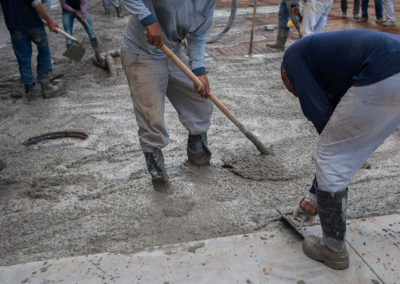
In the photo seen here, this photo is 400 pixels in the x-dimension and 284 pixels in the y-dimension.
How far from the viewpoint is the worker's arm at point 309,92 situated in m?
2.06

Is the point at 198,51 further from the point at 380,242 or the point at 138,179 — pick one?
the point at 380,242

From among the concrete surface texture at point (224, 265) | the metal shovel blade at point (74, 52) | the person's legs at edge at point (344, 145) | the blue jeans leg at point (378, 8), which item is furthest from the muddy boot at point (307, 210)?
the blue jeans leg at point (378, 8)

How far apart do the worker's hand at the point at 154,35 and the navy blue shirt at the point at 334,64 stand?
0.99 m

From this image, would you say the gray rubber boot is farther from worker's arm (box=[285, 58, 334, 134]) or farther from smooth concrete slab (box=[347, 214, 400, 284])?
smooth concrete slab (box=[347, 214, 400, 284])

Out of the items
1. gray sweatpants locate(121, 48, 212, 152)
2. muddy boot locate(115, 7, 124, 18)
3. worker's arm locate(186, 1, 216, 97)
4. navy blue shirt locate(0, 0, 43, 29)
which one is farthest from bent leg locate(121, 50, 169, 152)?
muddy boot locate(115, 7, 124, 18)

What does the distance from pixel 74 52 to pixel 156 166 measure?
4.36 metres

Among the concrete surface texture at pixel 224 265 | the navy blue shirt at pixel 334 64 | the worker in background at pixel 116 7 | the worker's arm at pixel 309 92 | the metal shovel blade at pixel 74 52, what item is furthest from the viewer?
the worker in background at pixel 116 7

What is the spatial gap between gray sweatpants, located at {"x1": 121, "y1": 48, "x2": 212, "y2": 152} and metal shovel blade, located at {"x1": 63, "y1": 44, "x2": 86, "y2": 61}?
13.1 feet

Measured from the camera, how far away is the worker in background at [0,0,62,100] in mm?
5215

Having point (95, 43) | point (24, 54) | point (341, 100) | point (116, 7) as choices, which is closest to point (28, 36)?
point (24, 54)

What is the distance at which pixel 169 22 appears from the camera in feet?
9.48

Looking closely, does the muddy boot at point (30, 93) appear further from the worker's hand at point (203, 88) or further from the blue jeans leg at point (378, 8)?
the blue jeans leg at point (378, 8)

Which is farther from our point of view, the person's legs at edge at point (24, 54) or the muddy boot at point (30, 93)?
the muddy boot at point (30, 93)

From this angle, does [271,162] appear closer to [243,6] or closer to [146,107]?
[146,107]
